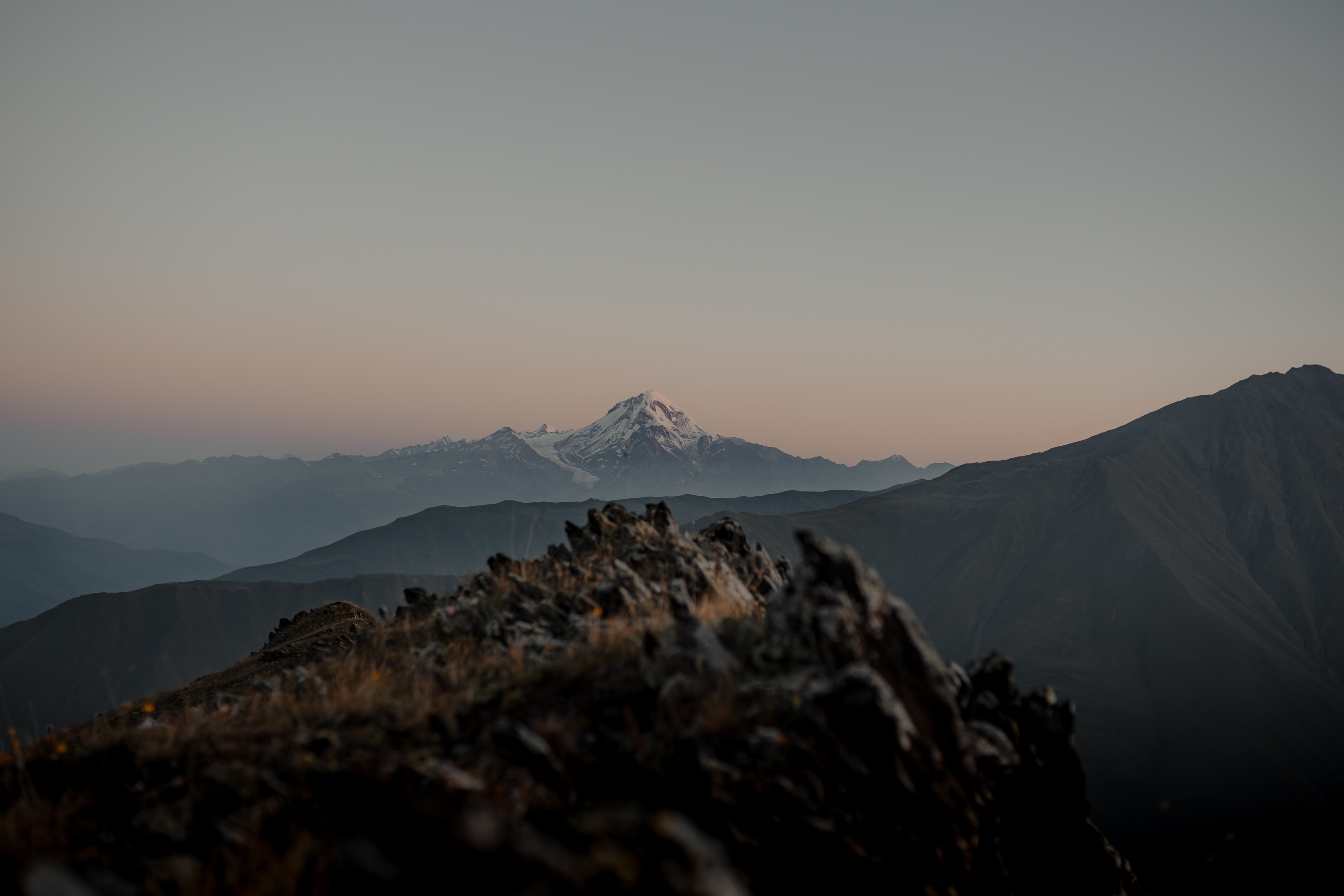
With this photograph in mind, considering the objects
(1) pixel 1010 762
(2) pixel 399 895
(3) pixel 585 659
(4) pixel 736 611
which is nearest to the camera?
(2) pixel 399 895

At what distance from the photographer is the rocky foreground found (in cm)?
515

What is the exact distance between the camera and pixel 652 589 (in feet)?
42.6

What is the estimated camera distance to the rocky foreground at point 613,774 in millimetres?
5148

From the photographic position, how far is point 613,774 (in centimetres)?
694

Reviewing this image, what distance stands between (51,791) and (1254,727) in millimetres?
201551

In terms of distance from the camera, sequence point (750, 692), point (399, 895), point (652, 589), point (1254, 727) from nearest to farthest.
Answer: point (399, 895)
point (750, 692)
point (652, 589)
point (1254, 727)

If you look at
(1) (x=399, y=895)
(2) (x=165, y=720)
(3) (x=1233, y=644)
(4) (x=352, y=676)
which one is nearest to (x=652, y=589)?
(4) (x=352, y=676)

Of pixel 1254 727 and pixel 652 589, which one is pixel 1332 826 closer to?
pixel 1254 727

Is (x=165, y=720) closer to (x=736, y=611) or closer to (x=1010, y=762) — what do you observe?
(x=736, y=611)

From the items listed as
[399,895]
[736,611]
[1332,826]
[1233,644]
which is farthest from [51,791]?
[1233,644]

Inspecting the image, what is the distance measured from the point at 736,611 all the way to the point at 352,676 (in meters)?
6.15

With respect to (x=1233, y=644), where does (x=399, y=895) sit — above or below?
above

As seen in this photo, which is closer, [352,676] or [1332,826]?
[352,676]

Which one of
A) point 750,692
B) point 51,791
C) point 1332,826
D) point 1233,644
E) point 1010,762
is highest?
point 750,692
